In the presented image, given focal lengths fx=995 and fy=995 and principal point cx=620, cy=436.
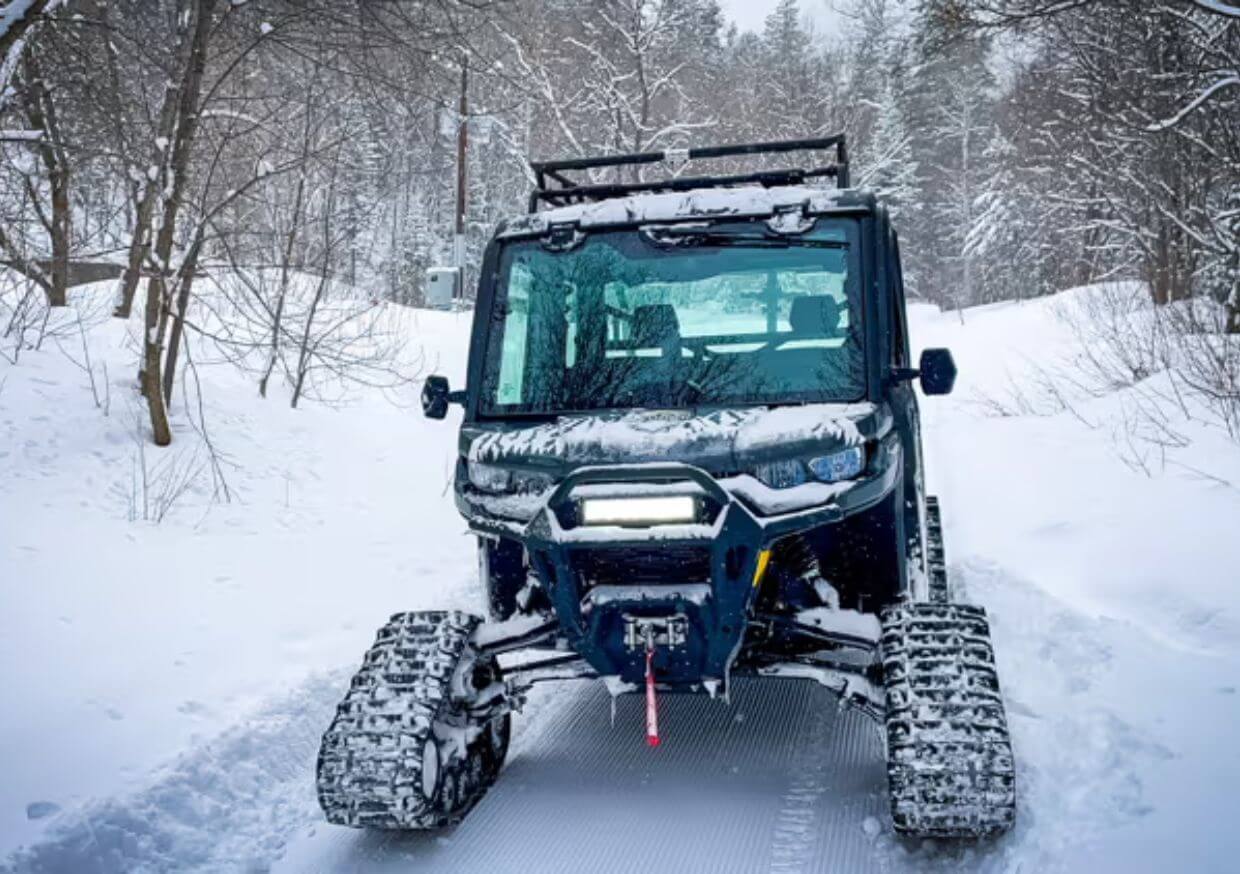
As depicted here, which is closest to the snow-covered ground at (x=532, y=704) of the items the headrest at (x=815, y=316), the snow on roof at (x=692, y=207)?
the headrest at (x=815, y=316)

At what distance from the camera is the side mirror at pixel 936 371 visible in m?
4.00

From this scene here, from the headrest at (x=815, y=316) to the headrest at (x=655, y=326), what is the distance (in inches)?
18.9

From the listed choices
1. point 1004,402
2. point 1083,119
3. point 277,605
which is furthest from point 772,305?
point 1083,119

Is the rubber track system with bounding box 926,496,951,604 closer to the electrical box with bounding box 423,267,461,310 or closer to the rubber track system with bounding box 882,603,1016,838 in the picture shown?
the rubber track system with bounding box 882,603,1016,838

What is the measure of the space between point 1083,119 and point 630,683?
69.6 ft

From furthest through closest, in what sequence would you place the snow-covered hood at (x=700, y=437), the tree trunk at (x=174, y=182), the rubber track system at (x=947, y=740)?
the tree trunk at (x=174, y=182)
the snow-covered hood at (x=700, y=437)
the rubber track system at (x=947, y=740)

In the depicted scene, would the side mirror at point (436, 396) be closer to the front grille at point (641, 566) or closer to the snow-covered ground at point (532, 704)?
the front grille at point (641, 566)

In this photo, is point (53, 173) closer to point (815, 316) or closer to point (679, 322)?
point (679, 322)

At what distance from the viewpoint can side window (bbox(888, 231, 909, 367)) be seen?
4160 millimetres

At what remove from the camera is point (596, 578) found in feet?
12.1

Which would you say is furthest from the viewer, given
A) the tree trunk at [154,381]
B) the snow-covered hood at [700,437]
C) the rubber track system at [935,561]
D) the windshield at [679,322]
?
the tree trunk at [154,381]

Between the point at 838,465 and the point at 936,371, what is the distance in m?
0.76

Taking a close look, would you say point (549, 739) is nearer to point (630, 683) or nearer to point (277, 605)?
point (630, 683)

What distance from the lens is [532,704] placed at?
506cm
